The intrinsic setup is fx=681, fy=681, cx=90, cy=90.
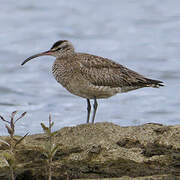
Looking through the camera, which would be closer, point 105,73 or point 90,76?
point 90,76

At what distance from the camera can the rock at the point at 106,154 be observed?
7.55 metres

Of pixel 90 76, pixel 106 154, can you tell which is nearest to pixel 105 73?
pixel 90 76

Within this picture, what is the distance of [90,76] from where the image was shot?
11203mm

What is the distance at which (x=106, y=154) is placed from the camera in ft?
26.9

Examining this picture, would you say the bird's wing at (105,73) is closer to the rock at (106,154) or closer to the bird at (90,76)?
the bird at (90,76)

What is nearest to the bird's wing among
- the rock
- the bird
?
the bird

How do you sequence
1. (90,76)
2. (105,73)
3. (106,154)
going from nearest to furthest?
1. (106,154)
2. (90,76)
3. (105,73)

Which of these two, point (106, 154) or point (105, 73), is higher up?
point (105, 73)

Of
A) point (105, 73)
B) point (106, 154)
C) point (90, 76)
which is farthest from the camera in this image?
point (105, 73)

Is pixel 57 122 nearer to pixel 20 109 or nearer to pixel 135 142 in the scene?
pixel 20 109

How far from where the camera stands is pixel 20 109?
16141 millimetres

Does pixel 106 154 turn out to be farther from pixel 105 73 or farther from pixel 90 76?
pixel 105 73

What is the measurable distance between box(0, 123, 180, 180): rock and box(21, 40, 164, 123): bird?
5.40 feet

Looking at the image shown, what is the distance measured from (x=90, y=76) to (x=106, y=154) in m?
3.16
